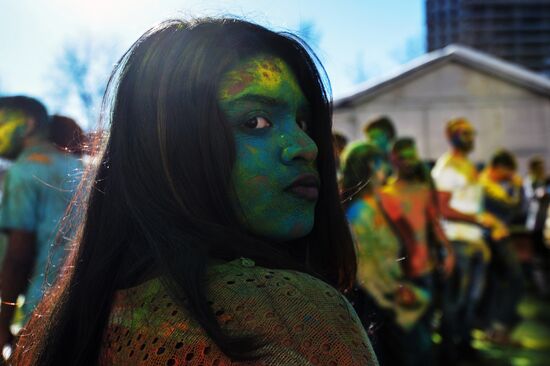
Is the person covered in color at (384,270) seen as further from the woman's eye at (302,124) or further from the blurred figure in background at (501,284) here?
the woman's eye at (302,124)

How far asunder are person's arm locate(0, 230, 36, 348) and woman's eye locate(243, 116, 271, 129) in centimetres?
212

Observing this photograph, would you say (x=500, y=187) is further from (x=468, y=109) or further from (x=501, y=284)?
(x=468, y=109)

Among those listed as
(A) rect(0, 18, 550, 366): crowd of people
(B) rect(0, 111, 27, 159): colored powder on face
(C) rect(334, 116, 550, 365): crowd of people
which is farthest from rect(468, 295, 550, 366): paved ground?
(A) rect(0, 18, 550, 366): crowd of people

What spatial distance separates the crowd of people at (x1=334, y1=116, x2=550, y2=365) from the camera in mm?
3949

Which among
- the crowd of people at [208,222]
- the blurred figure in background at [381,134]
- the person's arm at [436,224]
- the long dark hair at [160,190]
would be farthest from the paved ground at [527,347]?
the long dark hair at [160,190]

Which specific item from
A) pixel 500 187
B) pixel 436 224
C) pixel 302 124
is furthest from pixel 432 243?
pixel 302 124

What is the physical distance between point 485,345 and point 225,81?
17.8 ft

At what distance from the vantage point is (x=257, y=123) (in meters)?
0.99

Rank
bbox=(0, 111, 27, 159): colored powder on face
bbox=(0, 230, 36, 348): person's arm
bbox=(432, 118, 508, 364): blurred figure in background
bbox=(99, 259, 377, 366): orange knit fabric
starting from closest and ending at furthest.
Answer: bbox=(99, 259, 377, 366): orange knit fabric < bbox=(0, 230, 36, 348): person's arm < bbox=(0, 111, 27, 159): colored powder on face < bbox=(432, 118, 508, 364): blurred figure in background

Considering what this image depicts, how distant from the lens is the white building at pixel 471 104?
934 centimetres

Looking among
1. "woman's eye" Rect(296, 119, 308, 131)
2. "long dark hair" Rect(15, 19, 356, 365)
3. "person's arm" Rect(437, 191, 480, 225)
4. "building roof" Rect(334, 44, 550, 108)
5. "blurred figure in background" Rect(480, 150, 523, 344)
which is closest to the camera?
"long dark hair" Rect(15, 19, 356, 365)

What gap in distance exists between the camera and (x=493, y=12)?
5597 centimetres

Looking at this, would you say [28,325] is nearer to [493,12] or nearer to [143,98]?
[143,98]

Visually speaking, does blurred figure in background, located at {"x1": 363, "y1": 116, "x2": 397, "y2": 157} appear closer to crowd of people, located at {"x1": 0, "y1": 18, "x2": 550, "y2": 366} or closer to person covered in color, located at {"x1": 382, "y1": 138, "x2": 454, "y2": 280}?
person covered in color, located at {"x1": 382, "y1": 138, "x2": 454, "y2": 280}
